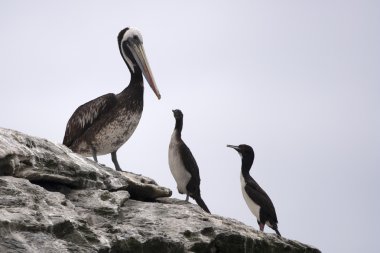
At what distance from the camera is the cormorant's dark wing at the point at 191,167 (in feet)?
48.4

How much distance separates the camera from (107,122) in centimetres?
1445

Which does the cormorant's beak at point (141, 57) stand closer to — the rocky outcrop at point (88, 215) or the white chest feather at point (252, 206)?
the white chest feather at point (252, 206)

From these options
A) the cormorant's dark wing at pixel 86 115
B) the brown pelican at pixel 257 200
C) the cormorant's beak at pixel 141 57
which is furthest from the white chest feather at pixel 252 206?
the cormorant's dark wing at pixel 86 115

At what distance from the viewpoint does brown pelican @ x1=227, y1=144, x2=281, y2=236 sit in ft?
51.0

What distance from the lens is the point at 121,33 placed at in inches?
626

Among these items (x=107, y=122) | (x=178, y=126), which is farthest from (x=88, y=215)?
(x=178, y=126)

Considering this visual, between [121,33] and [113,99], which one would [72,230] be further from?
[121,33]

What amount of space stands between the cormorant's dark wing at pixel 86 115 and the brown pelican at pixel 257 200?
3.12 meters

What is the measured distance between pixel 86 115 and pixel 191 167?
6.68 feet

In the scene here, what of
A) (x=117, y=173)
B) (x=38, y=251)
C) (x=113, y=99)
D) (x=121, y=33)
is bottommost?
(x=38, y=251)

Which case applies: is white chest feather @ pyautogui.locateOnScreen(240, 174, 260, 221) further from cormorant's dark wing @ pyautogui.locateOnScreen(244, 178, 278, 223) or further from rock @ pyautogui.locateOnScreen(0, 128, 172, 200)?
rock @ pyautogui.locateOnScreen(0, 128, 172, 200)

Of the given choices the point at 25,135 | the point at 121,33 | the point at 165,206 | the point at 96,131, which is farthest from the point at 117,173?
the point at 121,33

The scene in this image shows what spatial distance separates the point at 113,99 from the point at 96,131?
0.69 m

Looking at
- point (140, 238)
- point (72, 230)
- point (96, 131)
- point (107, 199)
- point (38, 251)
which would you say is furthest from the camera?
point (96, 131)
